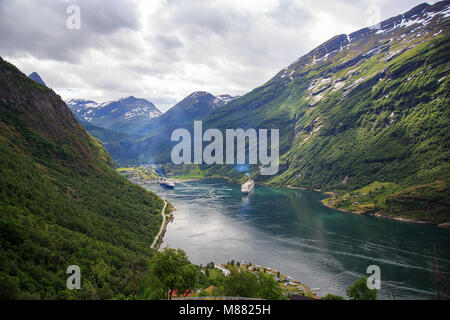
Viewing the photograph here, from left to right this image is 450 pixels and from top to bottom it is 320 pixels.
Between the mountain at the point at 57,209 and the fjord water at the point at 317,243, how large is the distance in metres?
16.8

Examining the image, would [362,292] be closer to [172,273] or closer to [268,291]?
[268,291]

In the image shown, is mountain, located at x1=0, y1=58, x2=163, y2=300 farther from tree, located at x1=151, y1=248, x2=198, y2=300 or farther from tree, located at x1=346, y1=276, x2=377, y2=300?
tree, located at x1=346, y1=276, x2=377, y2=300

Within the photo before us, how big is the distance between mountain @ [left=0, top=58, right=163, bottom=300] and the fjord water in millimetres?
16769

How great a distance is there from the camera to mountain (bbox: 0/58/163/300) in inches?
1565

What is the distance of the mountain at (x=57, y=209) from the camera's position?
39.8 m

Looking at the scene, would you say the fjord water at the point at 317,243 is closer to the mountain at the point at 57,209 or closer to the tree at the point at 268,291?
the mountain at the point at 57,209

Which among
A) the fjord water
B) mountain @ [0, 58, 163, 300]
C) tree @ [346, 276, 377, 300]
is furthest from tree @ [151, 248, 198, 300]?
the fjord water

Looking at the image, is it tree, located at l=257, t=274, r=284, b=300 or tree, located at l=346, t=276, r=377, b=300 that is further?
tree, located at l=346, t=276, r=377, b=300

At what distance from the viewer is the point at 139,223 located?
281 ft

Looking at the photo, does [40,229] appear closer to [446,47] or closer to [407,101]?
[407,101]

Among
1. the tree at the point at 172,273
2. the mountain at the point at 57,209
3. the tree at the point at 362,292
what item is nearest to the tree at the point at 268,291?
the tree at the point at 172,273
